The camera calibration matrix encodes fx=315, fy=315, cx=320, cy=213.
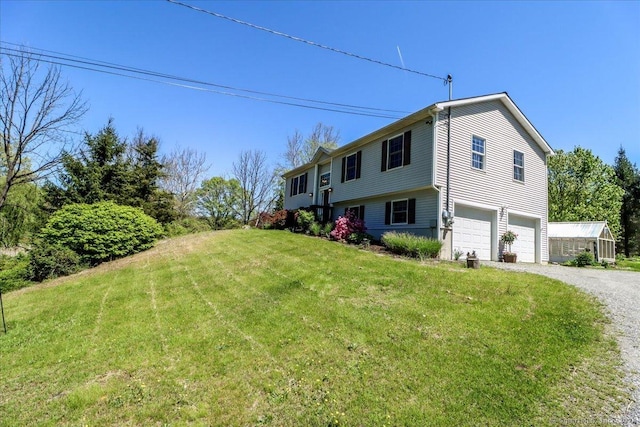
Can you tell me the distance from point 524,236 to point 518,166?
10.8 feet

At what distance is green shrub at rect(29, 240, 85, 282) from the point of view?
11.7 m

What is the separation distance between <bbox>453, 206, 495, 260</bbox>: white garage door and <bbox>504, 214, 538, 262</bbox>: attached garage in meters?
1.51

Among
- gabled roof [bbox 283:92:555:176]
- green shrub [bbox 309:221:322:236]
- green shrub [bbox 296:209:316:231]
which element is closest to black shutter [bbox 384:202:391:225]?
gabled roof [bbox 283:92:555:176]

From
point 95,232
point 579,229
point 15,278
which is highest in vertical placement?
point 579,229

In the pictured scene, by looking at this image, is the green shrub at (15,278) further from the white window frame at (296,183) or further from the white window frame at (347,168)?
the white window frame at (296,183)

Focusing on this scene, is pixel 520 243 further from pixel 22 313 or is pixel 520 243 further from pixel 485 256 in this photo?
pixel 22 313

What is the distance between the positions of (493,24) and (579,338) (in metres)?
9.46

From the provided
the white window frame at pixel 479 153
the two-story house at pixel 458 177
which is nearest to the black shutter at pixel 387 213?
the two-story house at pixel 458 177

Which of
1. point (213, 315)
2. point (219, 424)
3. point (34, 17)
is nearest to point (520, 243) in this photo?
point (213, 315)

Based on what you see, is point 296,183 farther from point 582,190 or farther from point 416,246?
point 582,190

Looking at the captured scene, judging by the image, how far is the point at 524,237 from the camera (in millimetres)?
14797

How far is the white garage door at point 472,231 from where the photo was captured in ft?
40.1

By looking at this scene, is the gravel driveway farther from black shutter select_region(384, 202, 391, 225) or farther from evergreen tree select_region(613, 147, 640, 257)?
evergreen tree select_region(613, 147, 640, 257)

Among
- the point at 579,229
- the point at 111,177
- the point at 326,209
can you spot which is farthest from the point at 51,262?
the point at 579,229
